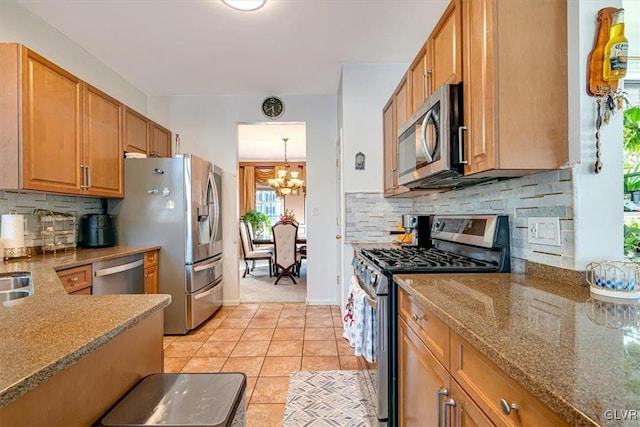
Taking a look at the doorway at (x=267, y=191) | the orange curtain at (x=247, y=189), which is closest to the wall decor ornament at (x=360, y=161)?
the doorway at (x=267, y=191)

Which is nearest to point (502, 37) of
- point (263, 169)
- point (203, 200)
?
point (203, 200)

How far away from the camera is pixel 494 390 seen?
691 mm

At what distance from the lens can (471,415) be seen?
0.79 meters

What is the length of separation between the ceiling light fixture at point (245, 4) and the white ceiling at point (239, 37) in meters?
0.07

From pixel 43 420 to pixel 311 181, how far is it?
11.5 ft

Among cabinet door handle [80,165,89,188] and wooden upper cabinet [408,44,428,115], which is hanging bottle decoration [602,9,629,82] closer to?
wooden upper cabinet [408,44,428,115]

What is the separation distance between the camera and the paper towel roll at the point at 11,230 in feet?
6.72

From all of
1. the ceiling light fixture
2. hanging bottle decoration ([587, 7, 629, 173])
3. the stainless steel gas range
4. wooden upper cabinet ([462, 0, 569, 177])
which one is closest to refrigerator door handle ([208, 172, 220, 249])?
the ceiling light fixture

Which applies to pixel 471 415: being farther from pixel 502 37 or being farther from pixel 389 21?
pixel 389 21

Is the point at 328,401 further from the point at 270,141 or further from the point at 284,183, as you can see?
the point at 284,183

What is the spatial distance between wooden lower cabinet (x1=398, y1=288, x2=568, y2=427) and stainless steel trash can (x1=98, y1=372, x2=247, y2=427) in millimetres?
608

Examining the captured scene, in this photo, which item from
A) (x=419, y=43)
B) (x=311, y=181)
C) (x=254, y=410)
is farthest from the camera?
(x=311, y=181)

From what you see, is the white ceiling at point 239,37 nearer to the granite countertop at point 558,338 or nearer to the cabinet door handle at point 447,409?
Answer: the granite countertop at point 558,338

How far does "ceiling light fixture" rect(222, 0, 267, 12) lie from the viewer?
2.19 metres
